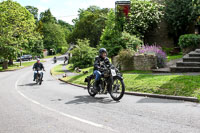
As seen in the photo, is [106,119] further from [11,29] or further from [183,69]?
[11,29]

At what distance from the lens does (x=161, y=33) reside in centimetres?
2938

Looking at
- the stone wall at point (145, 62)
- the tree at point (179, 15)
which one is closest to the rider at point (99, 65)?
the stone wall at point (145, 62)

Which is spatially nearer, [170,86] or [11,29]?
[170,86]

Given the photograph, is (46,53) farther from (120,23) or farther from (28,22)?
(120,23)

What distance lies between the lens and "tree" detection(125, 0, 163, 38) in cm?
2669

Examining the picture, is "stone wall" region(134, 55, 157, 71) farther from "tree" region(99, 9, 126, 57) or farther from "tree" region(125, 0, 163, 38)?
"tree" region(125, 0, 163, 38)

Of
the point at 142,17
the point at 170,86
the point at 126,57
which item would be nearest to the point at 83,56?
the point at 142,17

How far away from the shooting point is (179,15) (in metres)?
26.5

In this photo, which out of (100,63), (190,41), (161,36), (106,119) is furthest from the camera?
(161,36)

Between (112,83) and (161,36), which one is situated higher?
(161,36)

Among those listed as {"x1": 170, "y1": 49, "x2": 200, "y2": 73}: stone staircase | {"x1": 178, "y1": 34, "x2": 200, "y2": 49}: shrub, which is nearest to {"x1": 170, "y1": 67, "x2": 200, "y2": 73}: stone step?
{"x1": 170, "y1": 49, "x2": 200, "y2": 73}: stone staircase

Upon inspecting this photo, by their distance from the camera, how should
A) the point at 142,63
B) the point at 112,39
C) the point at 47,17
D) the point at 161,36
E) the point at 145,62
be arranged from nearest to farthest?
1. the point at 145,62
2. the point at 142,63
3. the point at 112,39
4. the point at 161,36
5. the point at 47,17

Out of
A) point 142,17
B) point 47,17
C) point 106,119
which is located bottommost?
point 106,119

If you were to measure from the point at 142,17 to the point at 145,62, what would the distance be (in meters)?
12.1
